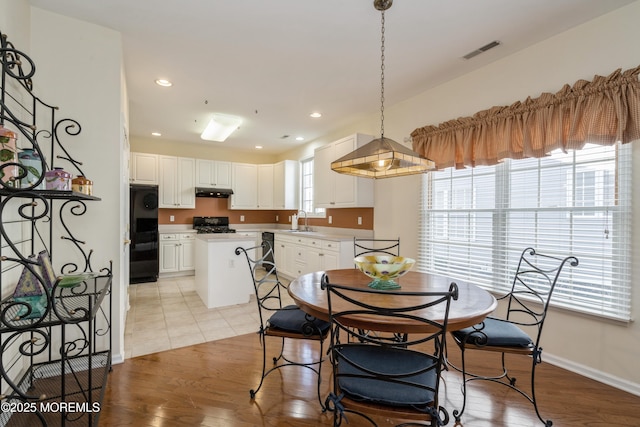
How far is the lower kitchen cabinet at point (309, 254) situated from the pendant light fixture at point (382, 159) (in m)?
1.76

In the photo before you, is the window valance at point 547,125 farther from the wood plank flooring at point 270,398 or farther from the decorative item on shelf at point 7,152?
the decorative item on shelf at point 7,152

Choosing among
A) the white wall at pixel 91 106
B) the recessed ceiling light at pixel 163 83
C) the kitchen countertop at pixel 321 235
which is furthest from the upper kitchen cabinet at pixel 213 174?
the white wall at pixel 91 106

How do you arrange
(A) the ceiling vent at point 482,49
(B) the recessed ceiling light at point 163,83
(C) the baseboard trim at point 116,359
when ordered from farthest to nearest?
(B) the recessed ceiling light at point 163,83, (A) the ceiling vent at point 482,49, (C) the baseboard trim at point 116,359

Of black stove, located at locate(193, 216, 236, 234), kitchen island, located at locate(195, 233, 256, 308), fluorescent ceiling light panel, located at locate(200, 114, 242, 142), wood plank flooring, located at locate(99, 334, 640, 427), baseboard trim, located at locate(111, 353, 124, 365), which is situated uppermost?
fluorescent ceiling light panel, located at locate(200, 114, 242, 142)

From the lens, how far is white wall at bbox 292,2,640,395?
6.85ft

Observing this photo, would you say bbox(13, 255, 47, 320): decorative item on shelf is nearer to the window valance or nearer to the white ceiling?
the white ceiling

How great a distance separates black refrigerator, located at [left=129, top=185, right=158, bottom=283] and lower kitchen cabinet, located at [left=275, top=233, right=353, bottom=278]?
7.18ft

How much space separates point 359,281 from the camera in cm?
212

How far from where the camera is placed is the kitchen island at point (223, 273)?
383 cm

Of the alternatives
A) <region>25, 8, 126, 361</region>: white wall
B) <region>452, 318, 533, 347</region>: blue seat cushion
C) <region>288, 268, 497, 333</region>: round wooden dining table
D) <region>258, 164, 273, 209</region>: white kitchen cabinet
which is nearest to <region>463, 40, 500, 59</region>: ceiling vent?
<region>288, 268, 497, 333</region>: round wooden dining table

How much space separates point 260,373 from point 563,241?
A: 8.68 ft

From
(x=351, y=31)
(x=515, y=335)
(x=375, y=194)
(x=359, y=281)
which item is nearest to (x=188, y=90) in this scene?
(x=351, y=31)

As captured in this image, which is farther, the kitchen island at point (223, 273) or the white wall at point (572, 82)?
the kitchen island at point (223, 273)

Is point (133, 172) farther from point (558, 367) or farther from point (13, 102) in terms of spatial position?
point (558, 367)
